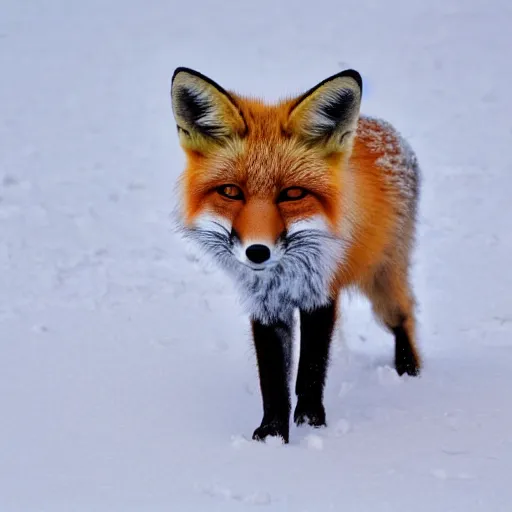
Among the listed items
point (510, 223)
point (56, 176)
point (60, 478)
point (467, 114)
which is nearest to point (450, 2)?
point (467, 114)

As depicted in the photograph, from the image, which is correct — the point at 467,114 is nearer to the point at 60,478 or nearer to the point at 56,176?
the point at 56,176

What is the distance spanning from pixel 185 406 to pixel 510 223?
4.56m

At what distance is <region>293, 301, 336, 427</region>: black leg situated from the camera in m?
4.11

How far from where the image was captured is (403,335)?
5.28 metres

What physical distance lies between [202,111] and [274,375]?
1.29m

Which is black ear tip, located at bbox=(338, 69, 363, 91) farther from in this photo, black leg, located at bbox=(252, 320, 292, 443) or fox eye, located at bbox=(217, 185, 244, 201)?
black leg, located at bbox=(252, 320, 292, 443)

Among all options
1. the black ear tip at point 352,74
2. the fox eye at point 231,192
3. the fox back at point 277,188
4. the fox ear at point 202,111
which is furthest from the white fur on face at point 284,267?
the black ear tip at point 352,74

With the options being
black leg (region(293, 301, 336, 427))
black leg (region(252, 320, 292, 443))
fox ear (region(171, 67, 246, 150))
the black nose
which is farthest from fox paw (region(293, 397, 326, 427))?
fox ear (region(171, 67, 246, 150))

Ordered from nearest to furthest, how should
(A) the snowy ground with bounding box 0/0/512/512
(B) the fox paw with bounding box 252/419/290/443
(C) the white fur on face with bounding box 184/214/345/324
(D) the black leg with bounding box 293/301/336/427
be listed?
(A) the snowy ground with bounding box 0/0/512/512
(C) the white fur on face with bounding box 184/214/345/324
(B) the fox paw with bounding box 252/419/290/443
(D) the black leg with bounding box 293/301/336/427

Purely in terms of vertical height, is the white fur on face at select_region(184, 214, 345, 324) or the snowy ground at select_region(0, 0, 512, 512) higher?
the white fur on face at select_region(184, 214, 345, 324)

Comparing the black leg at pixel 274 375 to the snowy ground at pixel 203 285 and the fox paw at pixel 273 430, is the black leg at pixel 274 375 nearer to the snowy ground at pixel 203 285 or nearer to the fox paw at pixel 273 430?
the fox paw at pixel 273 430

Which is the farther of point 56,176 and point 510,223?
point 56,176

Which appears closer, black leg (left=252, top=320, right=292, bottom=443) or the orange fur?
the orange fur

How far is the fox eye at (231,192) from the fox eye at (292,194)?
0.17 metres
